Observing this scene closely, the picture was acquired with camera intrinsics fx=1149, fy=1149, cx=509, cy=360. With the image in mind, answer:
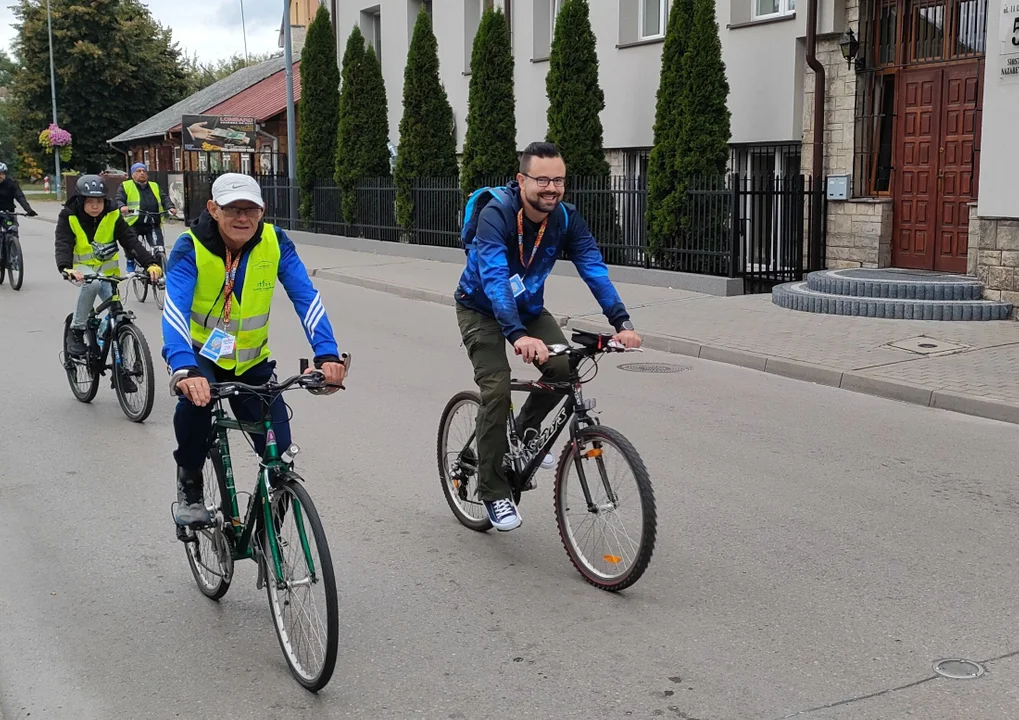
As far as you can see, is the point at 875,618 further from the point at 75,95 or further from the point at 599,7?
the point at 75,95

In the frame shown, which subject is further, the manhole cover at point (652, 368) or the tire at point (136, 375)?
the manhole cover at point (652, 368)

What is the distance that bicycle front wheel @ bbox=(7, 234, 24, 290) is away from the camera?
1719cm

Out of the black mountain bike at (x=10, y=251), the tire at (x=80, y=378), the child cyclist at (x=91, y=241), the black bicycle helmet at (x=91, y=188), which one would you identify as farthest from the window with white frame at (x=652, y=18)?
the tire at (x=80, y=378)

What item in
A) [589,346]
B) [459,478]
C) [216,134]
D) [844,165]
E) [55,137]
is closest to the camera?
[589,346]

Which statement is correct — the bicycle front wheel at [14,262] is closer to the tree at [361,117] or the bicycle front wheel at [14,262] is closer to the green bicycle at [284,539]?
the tree at [361,117]

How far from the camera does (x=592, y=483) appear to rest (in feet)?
16.1

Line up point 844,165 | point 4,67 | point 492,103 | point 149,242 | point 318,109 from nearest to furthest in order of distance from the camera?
point 844,165 → point 149,242 → point 492,103 → point 318,109 → point 4,67

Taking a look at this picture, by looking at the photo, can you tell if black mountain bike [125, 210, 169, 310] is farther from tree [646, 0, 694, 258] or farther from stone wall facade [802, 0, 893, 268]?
stone wall facade [802, 0, 893, 268]

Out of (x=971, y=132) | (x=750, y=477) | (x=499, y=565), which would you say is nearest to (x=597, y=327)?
(x=971, y=132)

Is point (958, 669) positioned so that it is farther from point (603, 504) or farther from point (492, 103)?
point (492, 103)

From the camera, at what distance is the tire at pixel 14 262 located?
56.4 ft

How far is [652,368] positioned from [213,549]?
6581 millimetres

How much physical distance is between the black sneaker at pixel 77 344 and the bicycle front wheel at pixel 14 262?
8.97m

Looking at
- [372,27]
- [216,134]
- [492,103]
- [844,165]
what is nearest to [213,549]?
[844,165]
